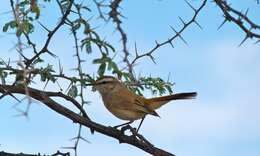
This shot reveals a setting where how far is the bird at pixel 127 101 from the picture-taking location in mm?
5684

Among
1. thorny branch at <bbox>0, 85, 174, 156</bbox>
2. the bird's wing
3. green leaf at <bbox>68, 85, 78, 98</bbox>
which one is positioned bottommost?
thorny branch at <bbox>0, 85, 174, 156</bbox>

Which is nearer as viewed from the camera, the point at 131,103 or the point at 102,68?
the point at 102,68

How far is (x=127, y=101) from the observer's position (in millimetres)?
6137

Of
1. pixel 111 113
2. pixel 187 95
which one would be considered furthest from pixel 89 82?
pixel 111 113

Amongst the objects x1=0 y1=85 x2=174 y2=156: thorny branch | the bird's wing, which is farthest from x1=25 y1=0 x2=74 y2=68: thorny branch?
the bird's wing

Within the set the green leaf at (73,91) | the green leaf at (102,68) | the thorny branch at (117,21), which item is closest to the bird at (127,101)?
the green leaf at (73,91)

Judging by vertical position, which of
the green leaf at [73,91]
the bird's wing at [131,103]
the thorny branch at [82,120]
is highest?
the bird's wing at [131,103]

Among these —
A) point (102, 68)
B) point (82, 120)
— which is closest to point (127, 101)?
point (82, 120)

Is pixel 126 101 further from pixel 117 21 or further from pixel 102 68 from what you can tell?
pixel 117 21

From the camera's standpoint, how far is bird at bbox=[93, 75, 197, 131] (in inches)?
224

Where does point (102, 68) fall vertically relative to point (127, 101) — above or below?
below

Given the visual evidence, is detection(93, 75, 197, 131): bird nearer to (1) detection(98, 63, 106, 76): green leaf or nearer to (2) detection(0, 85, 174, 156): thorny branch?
(2) detection(0, 85, 174, 156): thorny branch

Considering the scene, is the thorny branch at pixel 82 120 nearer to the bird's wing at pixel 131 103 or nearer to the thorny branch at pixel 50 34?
the thorny branch at pixel 50 34

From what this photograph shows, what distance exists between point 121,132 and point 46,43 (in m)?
0.83
